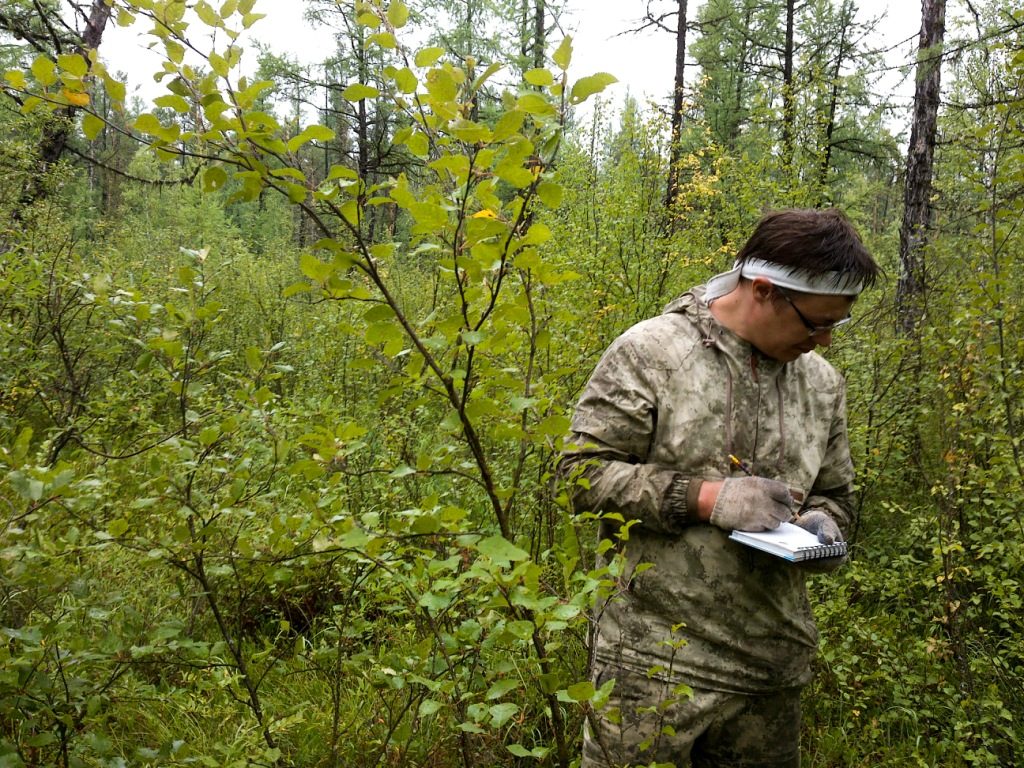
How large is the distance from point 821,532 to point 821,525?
0.14 feet

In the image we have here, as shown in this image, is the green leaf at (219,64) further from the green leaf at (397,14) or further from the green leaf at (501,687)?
the green leaf at (501,687)

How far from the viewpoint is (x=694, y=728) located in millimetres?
1694

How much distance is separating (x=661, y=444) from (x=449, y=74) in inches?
41.2

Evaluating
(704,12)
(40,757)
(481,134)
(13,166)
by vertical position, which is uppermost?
(704,12)

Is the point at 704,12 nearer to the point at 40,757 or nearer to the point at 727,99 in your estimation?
the point at 727,99

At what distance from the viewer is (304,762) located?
269 centimetres

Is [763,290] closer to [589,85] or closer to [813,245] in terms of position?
[813,245]

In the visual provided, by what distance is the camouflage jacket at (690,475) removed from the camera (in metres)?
1.69

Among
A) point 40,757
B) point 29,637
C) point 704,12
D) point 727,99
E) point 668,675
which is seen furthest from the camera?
point 727,99

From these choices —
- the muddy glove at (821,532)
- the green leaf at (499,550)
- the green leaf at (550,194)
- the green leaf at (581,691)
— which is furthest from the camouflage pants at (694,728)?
the green leaf at (550,194)

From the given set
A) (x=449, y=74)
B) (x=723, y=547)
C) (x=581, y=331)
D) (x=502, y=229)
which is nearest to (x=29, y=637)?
(x=502, y=229)

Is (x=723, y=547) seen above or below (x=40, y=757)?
above

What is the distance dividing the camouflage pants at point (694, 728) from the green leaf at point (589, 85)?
52.1 inches

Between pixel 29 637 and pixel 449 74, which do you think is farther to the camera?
pixel 29 637
